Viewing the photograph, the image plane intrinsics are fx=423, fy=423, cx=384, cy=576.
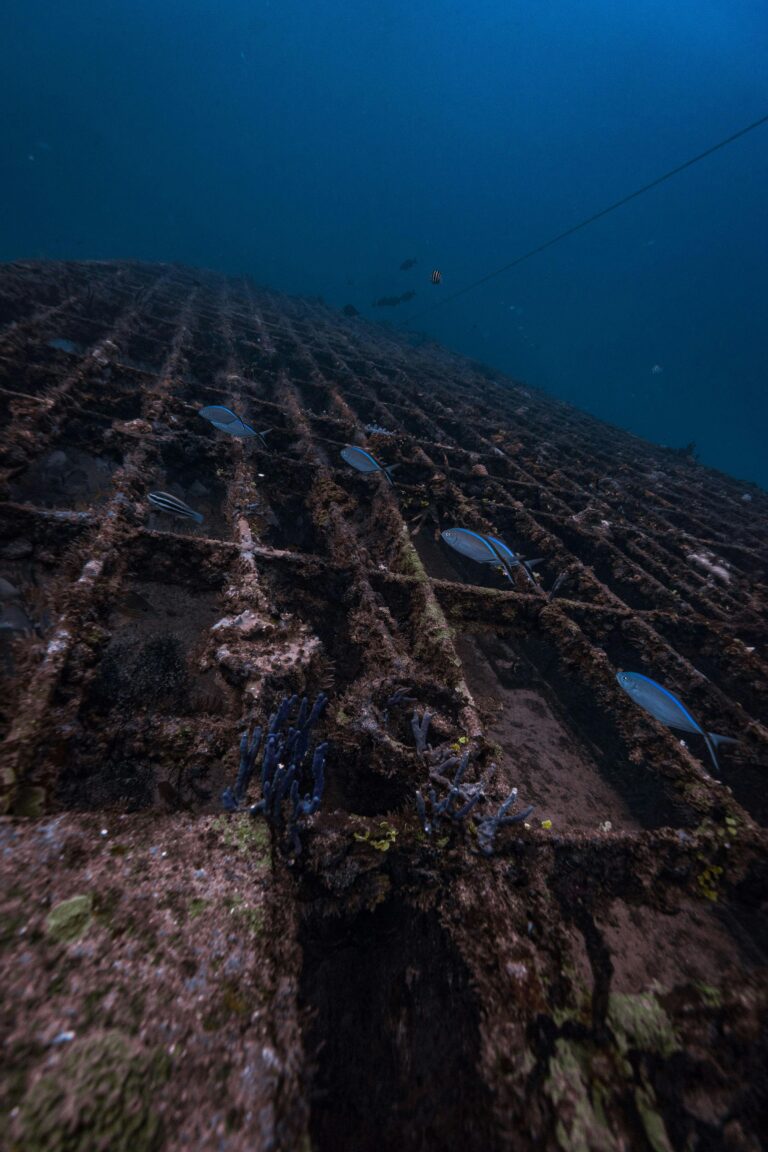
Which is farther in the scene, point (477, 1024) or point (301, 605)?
point (301, 605)

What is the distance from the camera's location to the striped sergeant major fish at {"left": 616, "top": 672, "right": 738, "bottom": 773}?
9.04 ft

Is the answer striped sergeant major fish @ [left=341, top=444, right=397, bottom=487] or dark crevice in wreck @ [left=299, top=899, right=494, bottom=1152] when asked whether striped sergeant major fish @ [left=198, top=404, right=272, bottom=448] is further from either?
dark crevice in wreck @ [left=299, top=899, right=494, bottom=1152]

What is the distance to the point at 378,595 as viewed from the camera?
10.9 feet

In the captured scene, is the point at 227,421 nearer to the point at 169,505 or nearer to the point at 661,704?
the point at 169,505

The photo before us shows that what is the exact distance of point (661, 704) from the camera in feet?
9.14

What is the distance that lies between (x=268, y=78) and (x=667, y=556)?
215 meters

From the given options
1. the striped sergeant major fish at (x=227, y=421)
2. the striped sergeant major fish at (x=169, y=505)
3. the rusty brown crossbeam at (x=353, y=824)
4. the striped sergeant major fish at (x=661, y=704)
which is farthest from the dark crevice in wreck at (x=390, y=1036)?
the striped sergeant major fish at (x=227, y=421)

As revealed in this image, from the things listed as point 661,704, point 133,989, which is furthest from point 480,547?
point 133,989

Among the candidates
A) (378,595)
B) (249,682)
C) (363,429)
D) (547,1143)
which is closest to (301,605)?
(378,595)

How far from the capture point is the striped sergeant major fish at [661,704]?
9.04ft

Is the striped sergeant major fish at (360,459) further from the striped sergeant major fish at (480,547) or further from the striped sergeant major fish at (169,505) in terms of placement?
the striped sergeant major fish at (169,505)

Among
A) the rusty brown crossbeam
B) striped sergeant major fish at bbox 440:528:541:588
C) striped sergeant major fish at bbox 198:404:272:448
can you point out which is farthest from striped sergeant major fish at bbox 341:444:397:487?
striped sergeant major fish at bbox 440:528:541:588

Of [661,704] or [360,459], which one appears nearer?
[661,704]

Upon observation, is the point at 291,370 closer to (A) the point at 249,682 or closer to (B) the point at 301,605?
(B) the point at 301,605
